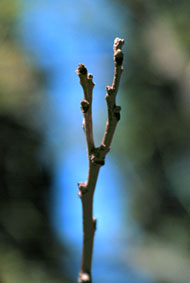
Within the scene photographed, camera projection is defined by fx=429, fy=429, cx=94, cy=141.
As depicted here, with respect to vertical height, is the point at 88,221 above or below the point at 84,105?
below

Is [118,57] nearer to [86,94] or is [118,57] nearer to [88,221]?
[86,94]

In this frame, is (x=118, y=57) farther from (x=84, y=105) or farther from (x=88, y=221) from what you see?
(x=88, y=221)

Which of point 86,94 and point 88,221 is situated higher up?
point 86,94

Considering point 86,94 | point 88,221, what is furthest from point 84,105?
point 88,221

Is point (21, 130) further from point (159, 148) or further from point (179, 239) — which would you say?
point (179, 239)

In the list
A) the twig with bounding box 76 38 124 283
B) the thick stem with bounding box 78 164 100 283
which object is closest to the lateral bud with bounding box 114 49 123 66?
the twig with bounding box 76 38 124 283

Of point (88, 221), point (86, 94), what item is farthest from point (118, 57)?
point (88, 221)

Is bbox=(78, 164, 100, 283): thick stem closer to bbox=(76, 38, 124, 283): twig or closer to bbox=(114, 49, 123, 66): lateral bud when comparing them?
bbox=(76, 38, 124, 283): twig

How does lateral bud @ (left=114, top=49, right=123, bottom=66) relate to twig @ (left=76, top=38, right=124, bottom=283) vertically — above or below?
above

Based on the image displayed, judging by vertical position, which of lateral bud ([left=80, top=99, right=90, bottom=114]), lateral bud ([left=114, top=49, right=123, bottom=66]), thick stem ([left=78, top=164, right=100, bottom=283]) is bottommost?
thick stem ([left=78, top=164, right=100, bottom=283])
